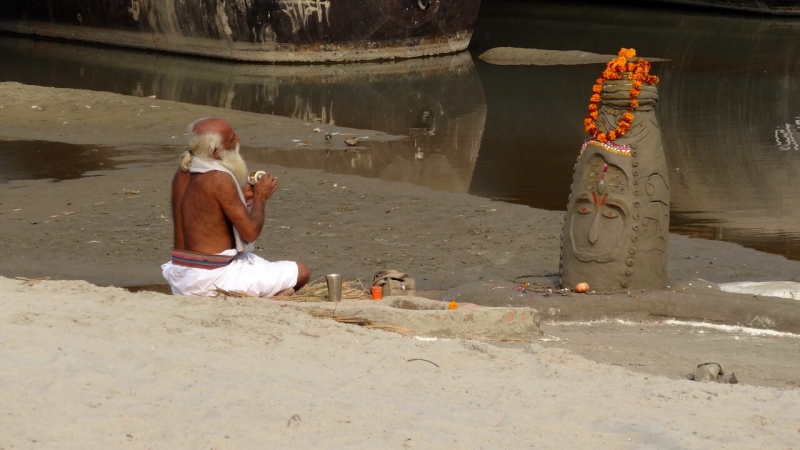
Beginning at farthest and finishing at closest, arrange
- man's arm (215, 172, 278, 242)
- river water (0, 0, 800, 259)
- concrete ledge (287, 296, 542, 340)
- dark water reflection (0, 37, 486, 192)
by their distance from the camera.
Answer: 1. dark water reflection (0, 37, 486, 192)
2. river water (0, 0, 800, 259)
3. man's arm (215, 172, 278, 242)
4. concrete ledge (287, 296, 542, 340)

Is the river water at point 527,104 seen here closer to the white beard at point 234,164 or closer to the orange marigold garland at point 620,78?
the orange marigold garland at point 620,78

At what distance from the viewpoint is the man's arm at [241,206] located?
5.91 m

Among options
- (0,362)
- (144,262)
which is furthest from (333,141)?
(0,362)

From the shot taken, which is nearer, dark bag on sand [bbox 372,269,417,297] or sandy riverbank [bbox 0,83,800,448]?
sandy riverbank [bbox 0,83,800,448]

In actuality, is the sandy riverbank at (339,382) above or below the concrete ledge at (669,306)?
below

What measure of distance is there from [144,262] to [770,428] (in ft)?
18.3

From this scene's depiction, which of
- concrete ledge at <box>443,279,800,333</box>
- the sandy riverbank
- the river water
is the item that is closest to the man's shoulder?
the sandy riverbank

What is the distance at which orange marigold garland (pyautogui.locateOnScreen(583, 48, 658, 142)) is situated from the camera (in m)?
6.56

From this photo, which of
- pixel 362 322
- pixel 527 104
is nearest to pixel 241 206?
pixel 362 322

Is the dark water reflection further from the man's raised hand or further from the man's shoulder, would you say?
the man's shoulder

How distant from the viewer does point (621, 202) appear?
21.6ft

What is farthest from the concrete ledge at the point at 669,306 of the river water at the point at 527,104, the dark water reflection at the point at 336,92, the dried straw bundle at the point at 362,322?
the dark water reflection at the point at 336,92

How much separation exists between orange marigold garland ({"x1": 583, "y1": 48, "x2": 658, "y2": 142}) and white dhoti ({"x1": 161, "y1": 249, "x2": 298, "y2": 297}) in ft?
6.88

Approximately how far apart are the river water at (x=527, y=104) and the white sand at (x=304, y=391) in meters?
4.72
